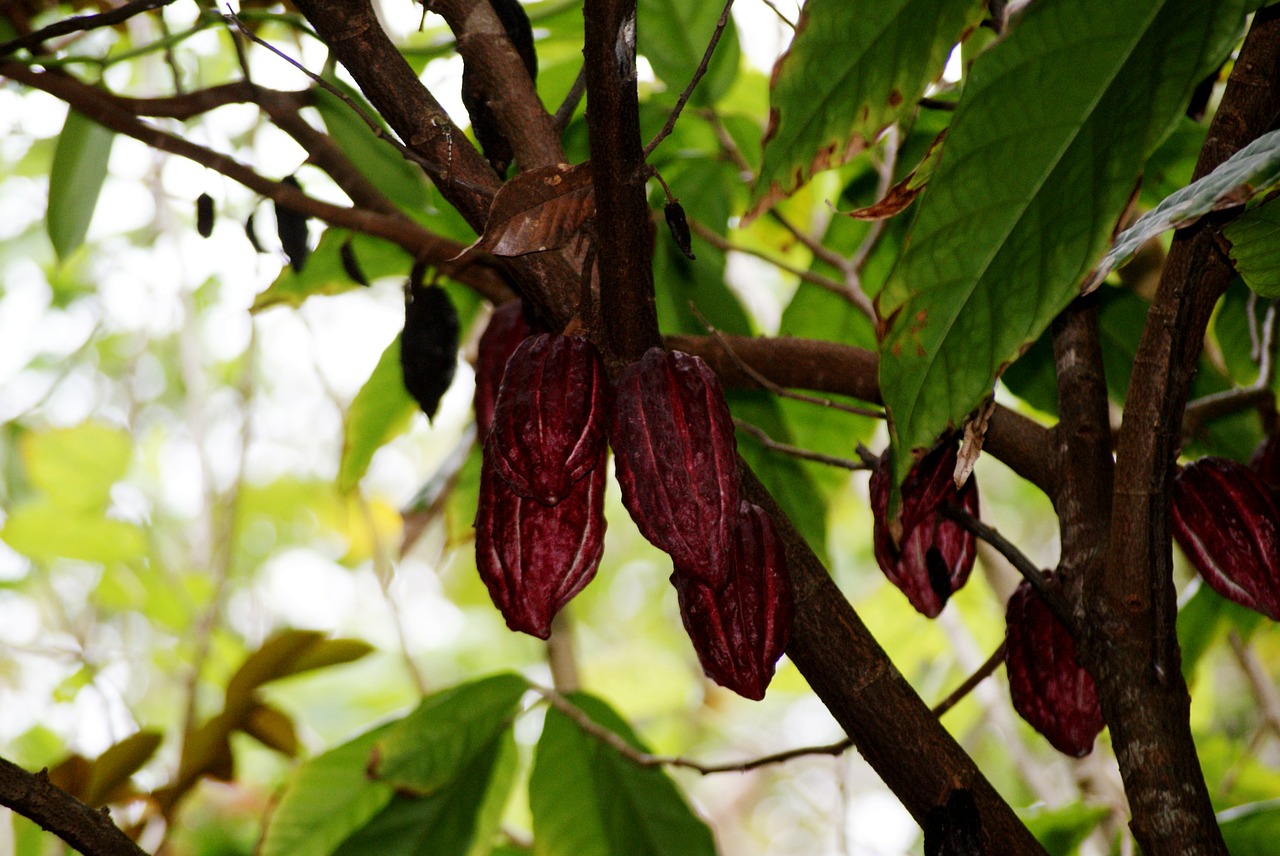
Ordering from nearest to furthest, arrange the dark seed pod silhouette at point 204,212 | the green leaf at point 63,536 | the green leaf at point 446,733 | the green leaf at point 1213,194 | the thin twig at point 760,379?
the green leaf at point 1213,194 < the thin twig at point 760,379 < the dark seed pod silhouette at point 204,212 < the green leaf at point 446,733 < the green leaf at point 63,536

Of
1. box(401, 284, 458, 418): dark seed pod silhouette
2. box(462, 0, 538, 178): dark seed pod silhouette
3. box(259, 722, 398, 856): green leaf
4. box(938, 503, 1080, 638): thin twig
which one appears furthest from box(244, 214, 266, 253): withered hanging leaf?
box(938, 503, 1080, 638): thin twig

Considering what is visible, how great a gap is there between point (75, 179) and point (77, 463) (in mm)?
720

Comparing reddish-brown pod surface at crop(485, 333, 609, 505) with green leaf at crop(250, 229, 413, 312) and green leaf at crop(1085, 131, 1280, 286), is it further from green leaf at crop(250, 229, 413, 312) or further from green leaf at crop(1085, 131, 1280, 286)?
green leaf at crop(250, 229, 413, 312)

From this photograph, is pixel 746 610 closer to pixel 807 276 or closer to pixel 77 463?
pixel 807 276

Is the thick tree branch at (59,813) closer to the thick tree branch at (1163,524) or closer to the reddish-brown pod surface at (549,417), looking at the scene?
the reddish-brown pod surface at (549,417)

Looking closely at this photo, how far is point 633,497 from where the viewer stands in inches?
21.9

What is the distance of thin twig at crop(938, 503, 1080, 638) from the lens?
26.6 inches

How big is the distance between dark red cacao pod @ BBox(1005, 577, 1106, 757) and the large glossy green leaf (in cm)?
30

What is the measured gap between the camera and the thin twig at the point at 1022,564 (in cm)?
68

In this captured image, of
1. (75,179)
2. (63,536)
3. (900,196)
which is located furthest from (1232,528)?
(63,536)

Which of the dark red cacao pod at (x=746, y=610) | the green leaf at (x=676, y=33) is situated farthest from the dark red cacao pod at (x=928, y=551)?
the green leaf at (x=676, y=33)

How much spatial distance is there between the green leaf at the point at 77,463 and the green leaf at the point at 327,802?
745 millimetres

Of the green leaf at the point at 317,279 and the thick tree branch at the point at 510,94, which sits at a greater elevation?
the green leaf at the point at 317,279

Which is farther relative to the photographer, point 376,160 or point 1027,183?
point 376,160
